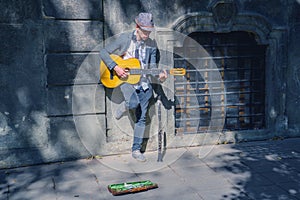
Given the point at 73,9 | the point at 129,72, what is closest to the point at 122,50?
the point at 129,72

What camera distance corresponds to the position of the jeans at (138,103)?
272 inches

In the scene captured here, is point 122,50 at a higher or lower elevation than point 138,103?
higher

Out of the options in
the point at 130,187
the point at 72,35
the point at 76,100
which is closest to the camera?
the point at 130,187

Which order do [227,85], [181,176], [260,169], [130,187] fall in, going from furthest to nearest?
1. [227,85]
2. [260,169]
3. [181,176]
4. [130,187]

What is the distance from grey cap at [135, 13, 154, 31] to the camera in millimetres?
6609

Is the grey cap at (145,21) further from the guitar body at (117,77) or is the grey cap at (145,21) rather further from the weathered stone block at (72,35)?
the weathered stone block at (72,35)

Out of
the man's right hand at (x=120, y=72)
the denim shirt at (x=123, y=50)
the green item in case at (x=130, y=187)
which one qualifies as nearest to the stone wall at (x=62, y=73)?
the denim shirt at (x=123, y=50)

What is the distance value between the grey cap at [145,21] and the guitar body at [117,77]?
538 millimetres

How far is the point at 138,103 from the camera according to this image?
700cm

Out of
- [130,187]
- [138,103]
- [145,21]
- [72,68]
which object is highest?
[145,21]

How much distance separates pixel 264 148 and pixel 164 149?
1.81m

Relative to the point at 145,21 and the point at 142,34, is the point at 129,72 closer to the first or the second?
the point at 142,34

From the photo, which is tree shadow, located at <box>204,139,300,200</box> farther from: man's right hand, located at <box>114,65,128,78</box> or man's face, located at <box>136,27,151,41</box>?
man's face, located at <box>136,27,151,41</box>

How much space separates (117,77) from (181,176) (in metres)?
1.87
